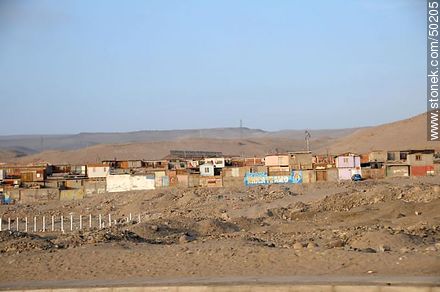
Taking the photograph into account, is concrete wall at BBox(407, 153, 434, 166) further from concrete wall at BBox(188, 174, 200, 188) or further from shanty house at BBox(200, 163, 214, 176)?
concrete wall at BBox(188, 174, 200, 188)

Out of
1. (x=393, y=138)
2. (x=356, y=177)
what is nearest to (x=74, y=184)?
(x=356, y=177)

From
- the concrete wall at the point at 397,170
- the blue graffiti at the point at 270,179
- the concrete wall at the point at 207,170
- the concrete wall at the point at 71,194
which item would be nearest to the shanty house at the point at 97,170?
the concrete wall at the point at 71,194

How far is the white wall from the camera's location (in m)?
67.3

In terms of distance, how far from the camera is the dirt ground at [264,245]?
17.5 metres

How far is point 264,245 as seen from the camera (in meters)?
21.2

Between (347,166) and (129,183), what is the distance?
746 inches

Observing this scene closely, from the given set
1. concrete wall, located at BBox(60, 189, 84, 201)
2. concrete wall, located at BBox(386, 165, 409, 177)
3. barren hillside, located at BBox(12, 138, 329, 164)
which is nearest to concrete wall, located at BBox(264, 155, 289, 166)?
concrete wall, located at BBox(386, 165, 409, 177)

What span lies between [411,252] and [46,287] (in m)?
8.50

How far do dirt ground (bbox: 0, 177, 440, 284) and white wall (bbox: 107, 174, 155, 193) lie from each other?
25.9 metres

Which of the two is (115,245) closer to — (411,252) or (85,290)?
(85,290)

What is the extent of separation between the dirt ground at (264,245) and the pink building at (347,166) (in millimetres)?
21217

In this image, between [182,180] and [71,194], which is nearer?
[71,194]

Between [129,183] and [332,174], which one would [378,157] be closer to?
[332,174]

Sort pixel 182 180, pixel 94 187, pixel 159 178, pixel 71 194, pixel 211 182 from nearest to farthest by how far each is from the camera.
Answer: pixel 211 182
pixel 71 194
pixel 182 180
pixel 159 178
pixel 94 187
